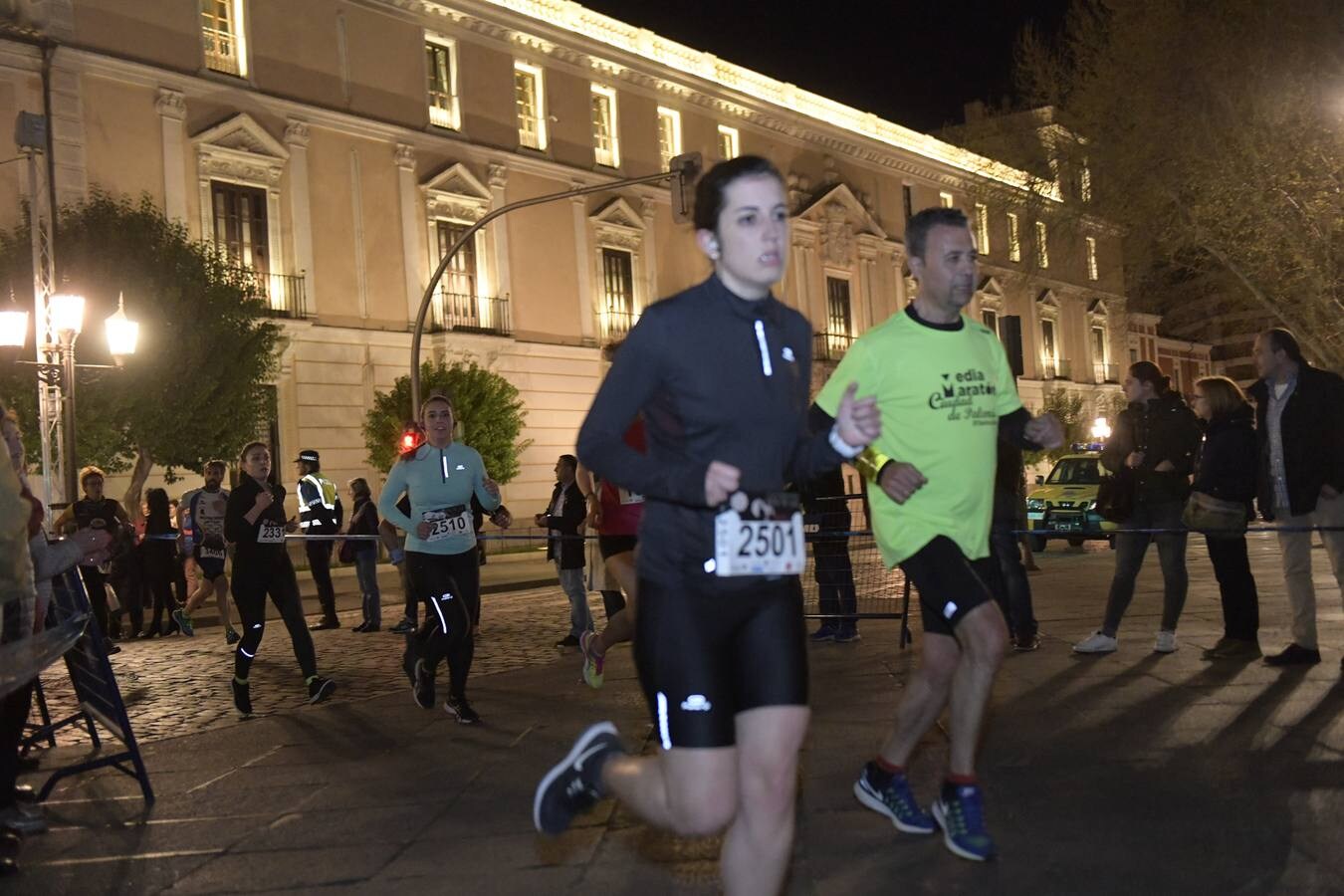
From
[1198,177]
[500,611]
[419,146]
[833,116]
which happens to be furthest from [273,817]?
[833,116]

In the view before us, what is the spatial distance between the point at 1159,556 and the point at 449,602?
4.65 meters

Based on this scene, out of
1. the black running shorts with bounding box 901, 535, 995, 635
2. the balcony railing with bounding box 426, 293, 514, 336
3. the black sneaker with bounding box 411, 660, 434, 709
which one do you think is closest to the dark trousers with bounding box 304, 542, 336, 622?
the black sneaker with bounding box 411, 660, 434, 709

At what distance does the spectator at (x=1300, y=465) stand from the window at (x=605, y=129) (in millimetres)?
31334

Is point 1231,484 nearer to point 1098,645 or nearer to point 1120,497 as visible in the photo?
point 1120,497

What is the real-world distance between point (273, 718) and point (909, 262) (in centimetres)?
554

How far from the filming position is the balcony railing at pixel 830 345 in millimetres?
46719

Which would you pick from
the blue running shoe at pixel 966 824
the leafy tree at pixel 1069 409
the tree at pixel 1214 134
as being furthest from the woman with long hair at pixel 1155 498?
the leafy tree at pixel 1069 409

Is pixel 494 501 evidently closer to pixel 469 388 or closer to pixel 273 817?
pixel 273 817

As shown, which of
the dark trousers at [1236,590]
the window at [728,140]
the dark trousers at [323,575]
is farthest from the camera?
the window at [728,140]

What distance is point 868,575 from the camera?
34.9 ft

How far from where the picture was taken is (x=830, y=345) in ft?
156

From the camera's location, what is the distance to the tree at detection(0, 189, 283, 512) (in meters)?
24.5

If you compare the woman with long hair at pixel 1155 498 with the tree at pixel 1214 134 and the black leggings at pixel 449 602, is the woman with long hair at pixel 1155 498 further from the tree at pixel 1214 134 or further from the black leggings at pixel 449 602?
the tree at pixel 1214 134

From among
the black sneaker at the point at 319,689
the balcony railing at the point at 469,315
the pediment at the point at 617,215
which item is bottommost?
the black sneaker at the point at 319,689
